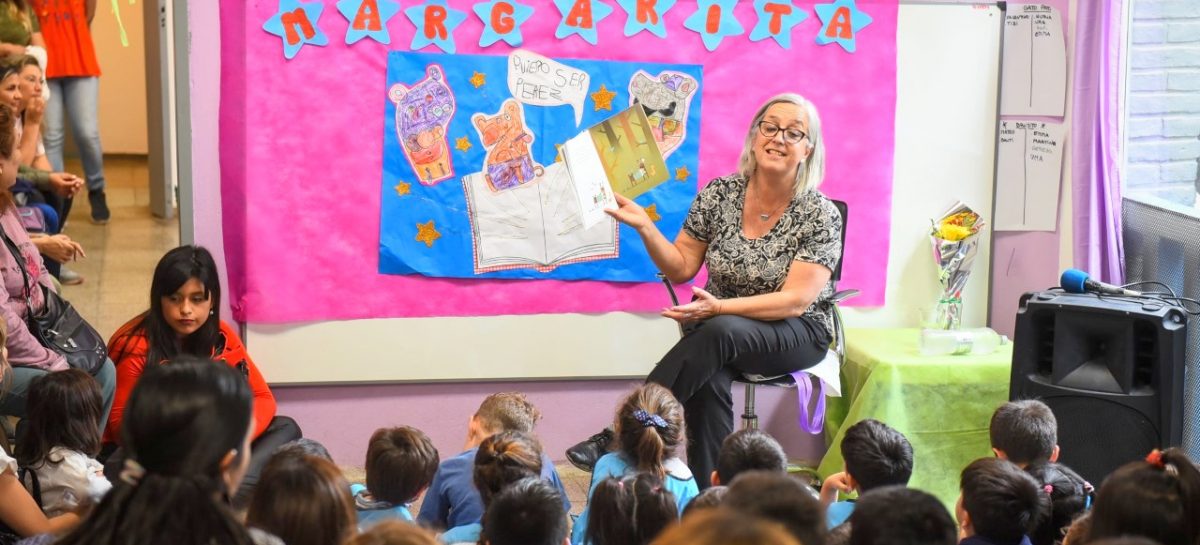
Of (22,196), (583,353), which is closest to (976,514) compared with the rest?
(583,353)

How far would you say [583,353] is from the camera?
160 inches

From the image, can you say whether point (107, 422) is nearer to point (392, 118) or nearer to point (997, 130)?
point (392, 118)

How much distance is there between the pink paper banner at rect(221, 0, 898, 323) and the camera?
376cm

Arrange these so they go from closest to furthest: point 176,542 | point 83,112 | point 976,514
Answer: point 176,542
point 976,514
point 83,112

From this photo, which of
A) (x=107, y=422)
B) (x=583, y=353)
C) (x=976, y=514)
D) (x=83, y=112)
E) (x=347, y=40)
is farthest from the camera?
→ (x=83, y=112)

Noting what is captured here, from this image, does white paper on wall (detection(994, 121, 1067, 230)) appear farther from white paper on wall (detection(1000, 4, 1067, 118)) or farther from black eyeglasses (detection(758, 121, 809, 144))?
black eyeglasses (detection(758, 121, 809, 144))

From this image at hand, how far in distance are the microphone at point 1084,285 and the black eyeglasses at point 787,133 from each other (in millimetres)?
795

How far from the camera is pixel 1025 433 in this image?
2936 millimetres

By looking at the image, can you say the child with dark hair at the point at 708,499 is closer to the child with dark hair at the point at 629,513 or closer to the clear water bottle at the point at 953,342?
the child with dark hair at the point at 629,513

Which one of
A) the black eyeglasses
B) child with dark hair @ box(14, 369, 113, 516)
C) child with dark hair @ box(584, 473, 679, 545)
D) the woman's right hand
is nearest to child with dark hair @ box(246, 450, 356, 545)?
child with dark hair @ box(584, 473, 679, 545)

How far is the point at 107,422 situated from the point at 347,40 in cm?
123

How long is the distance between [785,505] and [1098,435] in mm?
1767

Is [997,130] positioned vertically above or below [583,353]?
above

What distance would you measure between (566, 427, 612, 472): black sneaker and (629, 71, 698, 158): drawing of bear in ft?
3.19
